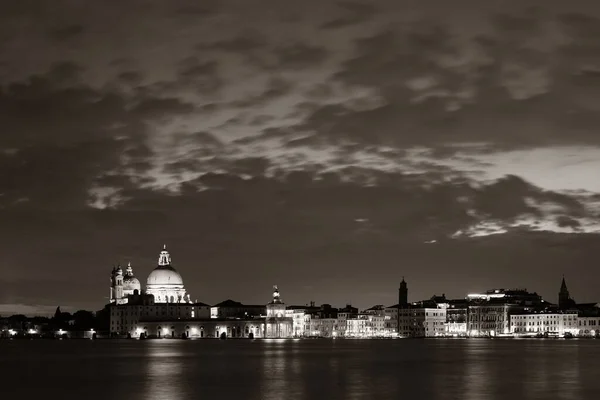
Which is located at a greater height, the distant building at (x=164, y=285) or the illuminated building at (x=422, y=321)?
the distant building at (x=164, y=285)

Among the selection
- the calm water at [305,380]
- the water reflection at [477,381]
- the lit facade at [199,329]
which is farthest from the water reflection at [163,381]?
the lit facade at [199,329]

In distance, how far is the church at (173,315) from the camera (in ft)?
534

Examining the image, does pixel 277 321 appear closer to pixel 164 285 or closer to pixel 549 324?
pixel 164 285

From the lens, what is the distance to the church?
163m

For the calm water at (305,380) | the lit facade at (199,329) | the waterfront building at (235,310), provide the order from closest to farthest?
the calm water at (305,380) < the lit facade at (199,329) < the waterfront building at (235,310)

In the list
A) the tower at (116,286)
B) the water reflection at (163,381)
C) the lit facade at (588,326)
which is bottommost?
the lit facade at (588,326)

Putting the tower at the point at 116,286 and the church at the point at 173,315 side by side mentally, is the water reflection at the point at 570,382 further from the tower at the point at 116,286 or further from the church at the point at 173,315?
the tower at the point at 116,286

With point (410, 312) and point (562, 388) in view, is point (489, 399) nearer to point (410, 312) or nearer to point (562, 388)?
point (562, 388)

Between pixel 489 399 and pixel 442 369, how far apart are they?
58.4ft

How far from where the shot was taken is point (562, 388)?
38312 millimetres

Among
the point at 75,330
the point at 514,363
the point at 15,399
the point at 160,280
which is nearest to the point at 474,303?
the point at 160,280

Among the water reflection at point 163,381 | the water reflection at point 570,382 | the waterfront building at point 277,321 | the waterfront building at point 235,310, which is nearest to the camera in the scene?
the water reflection at point 570,382

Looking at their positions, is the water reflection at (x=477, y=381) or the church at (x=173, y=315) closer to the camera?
the water reflection at (x=477, y=381)

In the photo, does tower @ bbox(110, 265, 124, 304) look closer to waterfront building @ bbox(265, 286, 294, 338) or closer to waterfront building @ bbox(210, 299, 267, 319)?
waterfront building @ bbox(210, 299, 267, 319)
